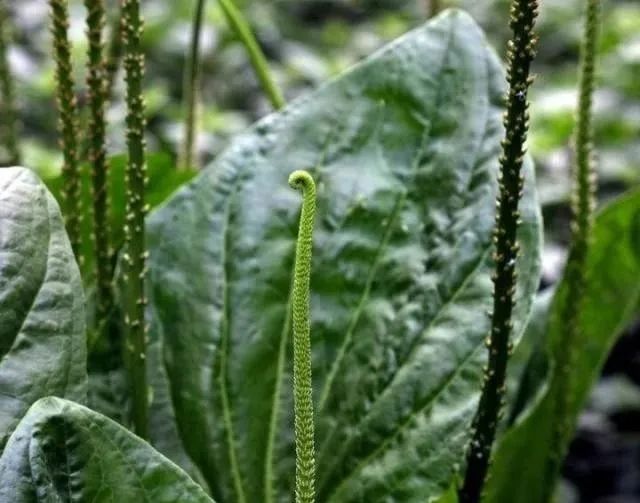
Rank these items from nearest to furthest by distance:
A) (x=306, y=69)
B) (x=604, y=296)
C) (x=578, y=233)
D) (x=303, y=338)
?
(x=303, y=338), (x=578, y=233), (x=604, y=296), (x=306, y=69)

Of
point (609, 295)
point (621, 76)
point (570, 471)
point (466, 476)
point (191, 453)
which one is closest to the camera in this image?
point (466, 476)

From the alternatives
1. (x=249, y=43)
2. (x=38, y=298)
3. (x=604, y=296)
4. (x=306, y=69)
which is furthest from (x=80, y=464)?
(x=306, y=69)

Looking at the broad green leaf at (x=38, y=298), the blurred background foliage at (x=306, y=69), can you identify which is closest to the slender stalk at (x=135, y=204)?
the broad green leaf at (x=38, y=298)

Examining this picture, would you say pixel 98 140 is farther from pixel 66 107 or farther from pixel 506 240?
pixel 506 240

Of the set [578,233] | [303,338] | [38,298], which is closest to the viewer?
[303,338]

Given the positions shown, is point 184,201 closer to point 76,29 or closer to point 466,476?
point 466,476

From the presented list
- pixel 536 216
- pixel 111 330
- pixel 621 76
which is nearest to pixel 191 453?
pixel 111 330
